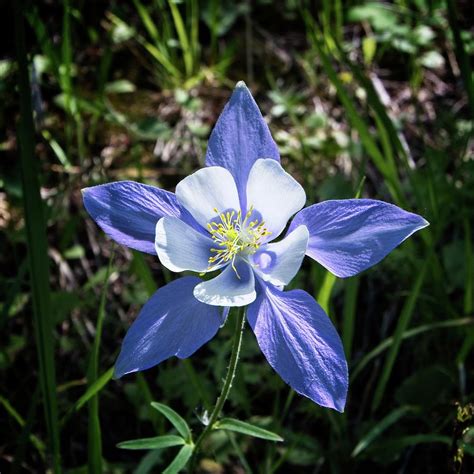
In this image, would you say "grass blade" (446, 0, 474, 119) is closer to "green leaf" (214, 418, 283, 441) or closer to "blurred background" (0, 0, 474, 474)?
"blurred background" (0, 0, 474, 474)

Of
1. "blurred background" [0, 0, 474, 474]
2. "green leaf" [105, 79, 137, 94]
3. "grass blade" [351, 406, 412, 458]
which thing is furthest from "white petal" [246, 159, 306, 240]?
"green leaf" [105, 79, 137, 94]

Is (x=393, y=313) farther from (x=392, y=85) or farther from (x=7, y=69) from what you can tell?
(x=7, y=69)

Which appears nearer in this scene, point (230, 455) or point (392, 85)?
point (230, 455)

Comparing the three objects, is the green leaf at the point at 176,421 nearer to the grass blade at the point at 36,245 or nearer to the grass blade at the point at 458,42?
the grass blade at the point at 36,245

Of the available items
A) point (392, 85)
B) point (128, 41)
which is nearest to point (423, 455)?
point (392, 85)

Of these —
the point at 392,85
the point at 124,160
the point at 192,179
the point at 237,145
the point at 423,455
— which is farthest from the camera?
the point at 392,85
